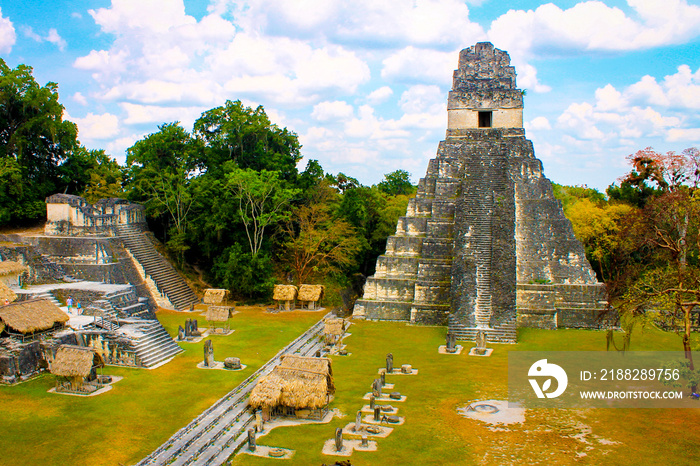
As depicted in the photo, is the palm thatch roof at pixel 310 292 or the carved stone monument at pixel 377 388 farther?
the palm thatch roof at pixel 310 292

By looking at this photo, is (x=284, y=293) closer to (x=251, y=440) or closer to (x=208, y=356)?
(x=208, y=356)

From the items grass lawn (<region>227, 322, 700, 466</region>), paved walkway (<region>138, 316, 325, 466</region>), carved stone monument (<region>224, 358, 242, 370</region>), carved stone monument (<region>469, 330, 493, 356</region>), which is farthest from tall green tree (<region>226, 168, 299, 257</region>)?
paved walkway (<region>138, 316, 325, 466</region>)

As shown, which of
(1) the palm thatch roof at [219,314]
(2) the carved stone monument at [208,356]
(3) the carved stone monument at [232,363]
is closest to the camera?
(3) the carved stone monument at [232,363]

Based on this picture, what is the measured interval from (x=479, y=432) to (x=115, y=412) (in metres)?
9.63

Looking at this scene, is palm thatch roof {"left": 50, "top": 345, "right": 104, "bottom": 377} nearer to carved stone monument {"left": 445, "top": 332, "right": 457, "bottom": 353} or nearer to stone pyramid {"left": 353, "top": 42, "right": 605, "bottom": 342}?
carved stone monument {"left": 445, "top": 332, "right": 457, "bottom": 353}

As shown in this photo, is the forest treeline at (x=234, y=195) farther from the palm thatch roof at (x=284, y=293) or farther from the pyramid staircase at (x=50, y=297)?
the pyramid staircase at (x=50, y=297)

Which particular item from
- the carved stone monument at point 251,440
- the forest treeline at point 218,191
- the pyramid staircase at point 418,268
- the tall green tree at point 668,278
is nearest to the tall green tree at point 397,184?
the forest treeline at point 218,191

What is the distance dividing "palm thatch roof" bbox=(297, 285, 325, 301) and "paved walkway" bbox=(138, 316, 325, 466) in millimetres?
11723

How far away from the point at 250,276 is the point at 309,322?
5.42 metres

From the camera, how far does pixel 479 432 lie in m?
14.1

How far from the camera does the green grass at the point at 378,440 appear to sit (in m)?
12.8

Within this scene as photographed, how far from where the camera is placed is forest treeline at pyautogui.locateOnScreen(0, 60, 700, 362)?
3127 centimetres

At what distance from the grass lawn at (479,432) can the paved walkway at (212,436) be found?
63 centimetres

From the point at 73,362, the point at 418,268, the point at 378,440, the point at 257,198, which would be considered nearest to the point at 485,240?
the point at 418,268
